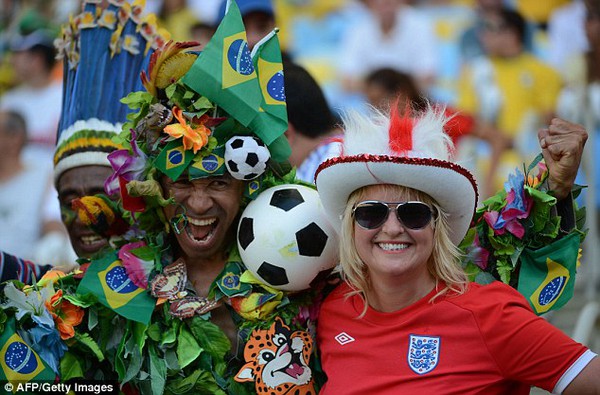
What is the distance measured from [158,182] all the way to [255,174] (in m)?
0.41

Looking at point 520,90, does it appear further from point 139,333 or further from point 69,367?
point 69,367

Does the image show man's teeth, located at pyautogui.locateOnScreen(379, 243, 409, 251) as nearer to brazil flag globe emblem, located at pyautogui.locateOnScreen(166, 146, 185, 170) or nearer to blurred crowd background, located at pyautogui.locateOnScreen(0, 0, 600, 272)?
brazil flag globe emblem, located at pyautogui.locateOnScreen(166, 146, 185, 170)

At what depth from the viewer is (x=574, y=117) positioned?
6.87 meters

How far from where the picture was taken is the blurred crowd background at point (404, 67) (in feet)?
25.8

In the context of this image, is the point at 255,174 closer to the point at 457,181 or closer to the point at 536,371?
the point at 457,181

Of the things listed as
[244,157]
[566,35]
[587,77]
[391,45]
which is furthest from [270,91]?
[566,35]

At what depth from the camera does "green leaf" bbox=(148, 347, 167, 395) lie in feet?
13.3

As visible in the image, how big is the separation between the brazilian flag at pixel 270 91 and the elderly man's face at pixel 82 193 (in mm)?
1232

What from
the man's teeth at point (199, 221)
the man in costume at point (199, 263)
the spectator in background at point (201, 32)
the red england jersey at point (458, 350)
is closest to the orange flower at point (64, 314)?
the man in costume at point (199, 263)

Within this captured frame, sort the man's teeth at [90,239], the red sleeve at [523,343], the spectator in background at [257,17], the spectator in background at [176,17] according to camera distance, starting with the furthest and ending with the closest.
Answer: the spectator in background at [176,17]
the spectator in background at [257,17]
the man's teeth at [90,239]
the red sleeve at [523,343]

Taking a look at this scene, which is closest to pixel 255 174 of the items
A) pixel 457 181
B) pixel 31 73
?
pixel 457 181

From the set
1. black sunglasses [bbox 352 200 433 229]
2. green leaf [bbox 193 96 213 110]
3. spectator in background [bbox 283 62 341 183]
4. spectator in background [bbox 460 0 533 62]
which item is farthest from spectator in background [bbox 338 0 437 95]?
black sunglasses [bbox 352 200 433 229]

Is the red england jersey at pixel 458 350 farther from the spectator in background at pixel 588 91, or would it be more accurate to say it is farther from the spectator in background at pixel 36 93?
the spectator in background at pixel 36 93

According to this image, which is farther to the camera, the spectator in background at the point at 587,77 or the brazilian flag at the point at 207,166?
the spectator in background at the point at 587,77
